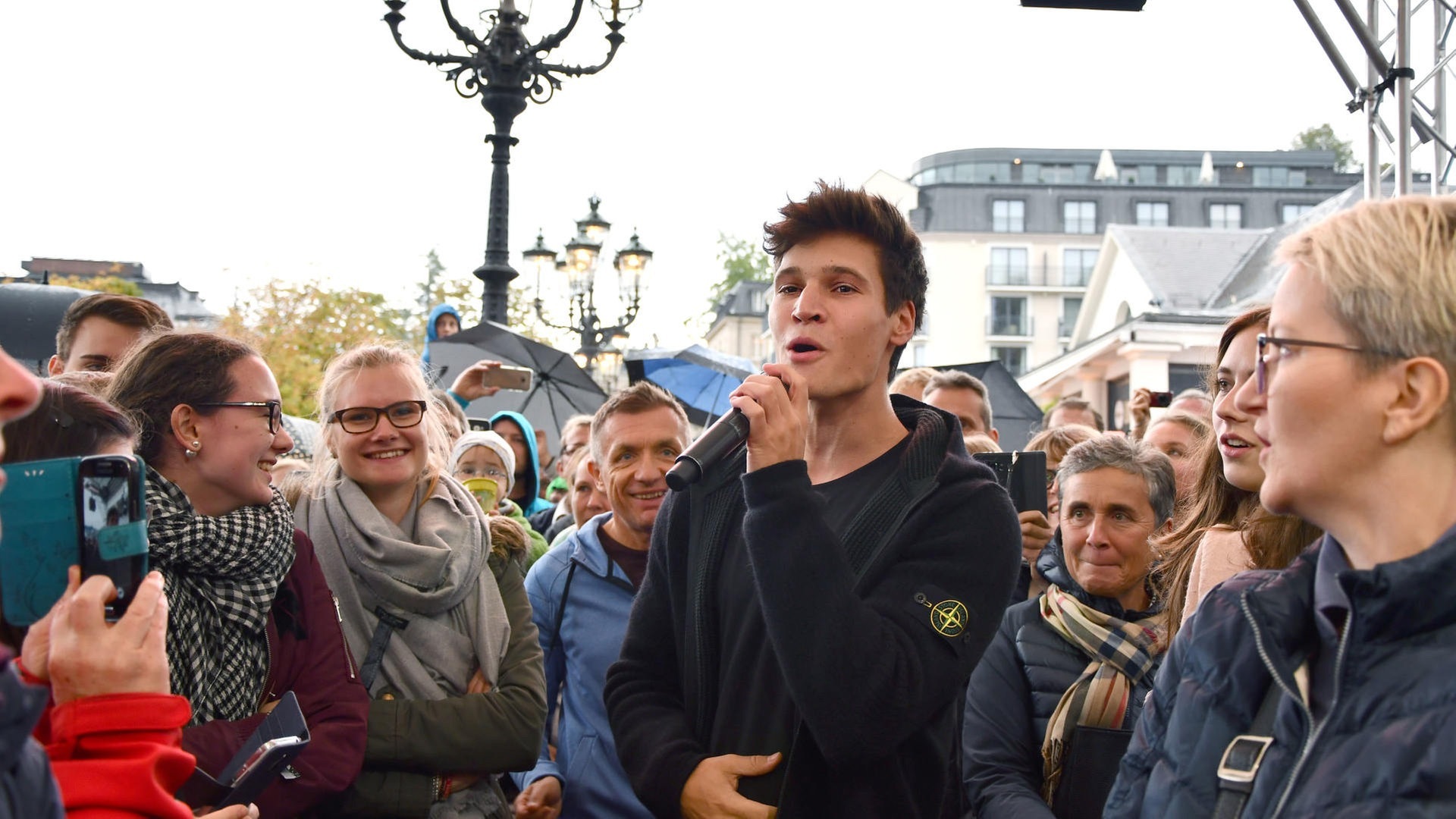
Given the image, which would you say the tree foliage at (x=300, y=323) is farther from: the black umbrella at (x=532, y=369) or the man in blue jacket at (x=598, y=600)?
the man in blue jacket at (x=598, y=600)

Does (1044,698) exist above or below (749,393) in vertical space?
below

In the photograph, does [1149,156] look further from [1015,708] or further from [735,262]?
[1015,708]

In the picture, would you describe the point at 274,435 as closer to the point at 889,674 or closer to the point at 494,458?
the point at 889,674

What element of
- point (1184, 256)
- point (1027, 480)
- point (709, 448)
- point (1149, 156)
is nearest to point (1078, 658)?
point (1027, 480)

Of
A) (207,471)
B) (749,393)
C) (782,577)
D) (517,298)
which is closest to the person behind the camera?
(782,577)

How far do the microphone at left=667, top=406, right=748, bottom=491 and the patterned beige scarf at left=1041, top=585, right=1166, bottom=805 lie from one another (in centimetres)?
139

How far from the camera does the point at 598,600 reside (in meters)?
3.93

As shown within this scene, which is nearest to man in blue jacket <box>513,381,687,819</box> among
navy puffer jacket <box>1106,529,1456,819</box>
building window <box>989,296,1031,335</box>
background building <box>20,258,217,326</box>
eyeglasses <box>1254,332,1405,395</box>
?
navy puffer jacket <box>1106,529,1456,819</box>

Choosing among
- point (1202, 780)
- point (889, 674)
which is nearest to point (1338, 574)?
point (1202, 780)

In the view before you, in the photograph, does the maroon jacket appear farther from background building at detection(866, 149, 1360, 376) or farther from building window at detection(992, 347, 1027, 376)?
building window at detection(992, 347, 1027, 376)

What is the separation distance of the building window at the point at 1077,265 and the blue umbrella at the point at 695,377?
216ft

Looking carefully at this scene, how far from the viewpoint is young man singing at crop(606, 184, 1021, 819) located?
94.4 inches

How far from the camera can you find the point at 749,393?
252 cm

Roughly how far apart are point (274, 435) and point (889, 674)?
171cm
